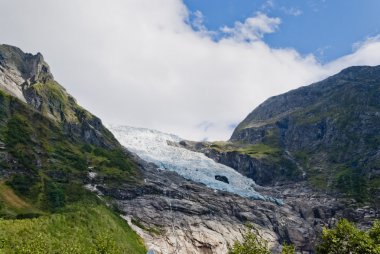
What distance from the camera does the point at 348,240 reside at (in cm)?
6994

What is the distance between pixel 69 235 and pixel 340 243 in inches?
2705

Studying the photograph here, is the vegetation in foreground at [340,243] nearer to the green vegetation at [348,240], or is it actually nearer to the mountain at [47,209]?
the green vegetation at [348,240]

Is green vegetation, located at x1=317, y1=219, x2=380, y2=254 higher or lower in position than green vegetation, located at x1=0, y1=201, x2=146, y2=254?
higher

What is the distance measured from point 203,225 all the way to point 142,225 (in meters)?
28.7

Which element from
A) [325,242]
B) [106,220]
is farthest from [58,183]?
[325,242]

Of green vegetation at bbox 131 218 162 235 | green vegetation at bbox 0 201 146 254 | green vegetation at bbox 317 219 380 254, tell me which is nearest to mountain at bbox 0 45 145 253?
green vegetation at bbox 0 201 146 254

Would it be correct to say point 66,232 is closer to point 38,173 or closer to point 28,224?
point 28,224

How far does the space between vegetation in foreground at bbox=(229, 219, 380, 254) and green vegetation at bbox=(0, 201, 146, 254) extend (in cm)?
3666

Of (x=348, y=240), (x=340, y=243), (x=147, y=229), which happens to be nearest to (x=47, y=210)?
(x=147, y=229)

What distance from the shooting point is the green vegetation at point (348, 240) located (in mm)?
66838

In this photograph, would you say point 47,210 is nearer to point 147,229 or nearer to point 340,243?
point 147,229

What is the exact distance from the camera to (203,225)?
595ft

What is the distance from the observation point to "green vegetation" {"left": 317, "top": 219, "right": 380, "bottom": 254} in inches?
2631

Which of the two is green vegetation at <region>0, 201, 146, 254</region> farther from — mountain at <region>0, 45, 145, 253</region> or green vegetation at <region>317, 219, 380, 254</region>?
green vegetation at <region>317, 219, 380, 254</region>
